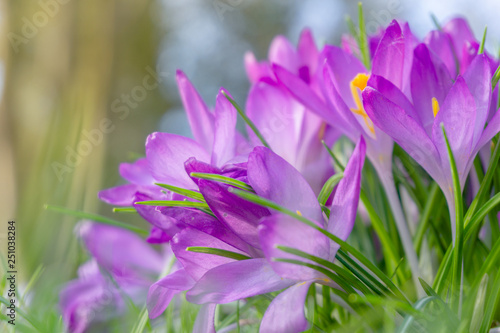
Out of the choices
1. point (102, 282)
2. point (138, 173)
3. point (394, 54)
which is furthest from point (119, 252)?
point (394, 54)

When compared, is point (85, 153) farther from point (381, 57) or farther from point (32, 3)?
point (32, 3)

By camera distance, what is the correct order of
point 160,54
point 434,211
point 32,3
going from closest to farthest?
1. point 434,211
2. point 32,3
3. point 160,54

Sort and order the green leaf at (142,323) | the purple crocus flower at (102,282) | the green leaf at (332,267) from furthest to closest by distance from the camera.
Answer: the purple crocus flower at (102,282) → the green leaf at (142,323) → the green leaf at (332,267)

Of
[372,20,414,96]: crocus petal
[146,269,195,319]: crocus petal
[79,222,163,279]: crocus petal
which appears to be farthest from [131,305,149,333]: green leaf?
[372,20,414,96]: crocus petal

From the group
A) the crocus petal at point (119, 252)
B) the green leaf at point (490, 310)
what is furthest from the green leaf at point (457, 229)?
the crocus petal at point (119, 252)

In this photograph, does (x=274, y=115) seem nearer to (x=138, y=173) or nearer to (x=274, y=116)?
(x=274, y=116)

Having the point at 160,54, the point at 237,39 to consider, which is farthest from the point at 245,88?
the point at 160,54

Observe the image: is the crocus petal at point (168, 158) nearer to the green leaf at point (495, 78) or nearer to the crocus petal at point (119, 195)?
the crocus petal at point (119, 195)
